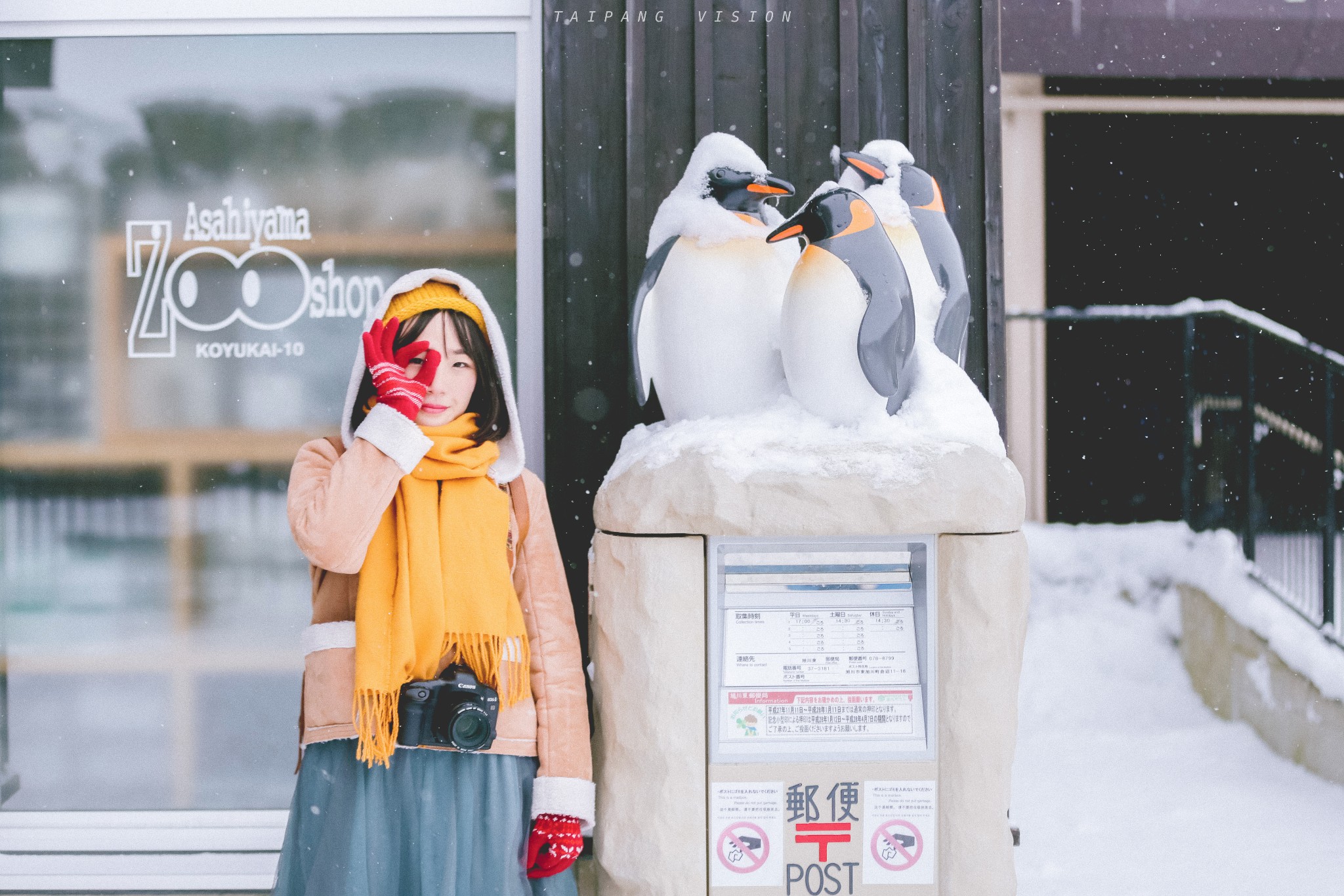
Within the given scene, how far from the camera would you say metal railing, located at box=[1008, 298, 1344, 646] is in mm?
3535

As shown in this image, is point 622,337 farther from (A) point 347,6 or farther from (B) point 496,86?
(A) point 347,6

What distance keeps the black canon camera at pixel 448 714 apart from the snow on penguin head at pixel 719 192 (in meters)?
0.90

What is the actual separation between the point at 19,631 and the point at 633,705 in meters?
1.95

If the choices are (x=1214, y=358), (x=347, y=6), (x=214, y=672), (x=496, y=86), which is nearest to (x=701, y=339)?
(x=496, y=86)

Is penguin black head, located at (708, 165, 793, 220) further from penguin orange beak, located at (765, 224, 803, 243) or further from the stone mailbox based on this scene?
the stone mailbox

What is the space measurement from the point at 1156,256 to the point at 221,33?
528cm

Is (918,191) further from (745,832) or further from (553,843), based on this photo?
(553,843)

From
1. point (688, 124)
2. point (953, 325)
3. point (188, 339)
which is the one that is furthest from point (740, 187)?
point (188, 339)

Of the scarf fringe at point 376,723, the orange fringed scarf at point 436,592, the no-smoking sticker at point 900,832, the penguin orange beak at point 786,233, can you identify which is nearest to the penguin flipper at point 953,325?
the penguin orange beak at point 786,233

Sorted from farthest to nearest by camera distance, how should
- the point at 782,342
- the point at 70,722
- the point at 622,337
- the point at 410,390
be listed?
the point at 70,722 → the point at 622,337 → the point at 782,342 → the point at 410,390

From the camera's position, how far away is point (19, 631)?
258 centimetres

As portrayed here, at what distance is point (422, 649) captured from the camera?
1626 mm

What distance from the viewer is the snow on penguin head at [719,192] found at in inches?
70.1

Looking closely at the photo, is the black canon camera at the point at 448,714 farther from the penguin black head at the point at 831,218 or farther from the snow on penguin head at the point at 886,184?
the snow on penguin head at the point at 886,184
